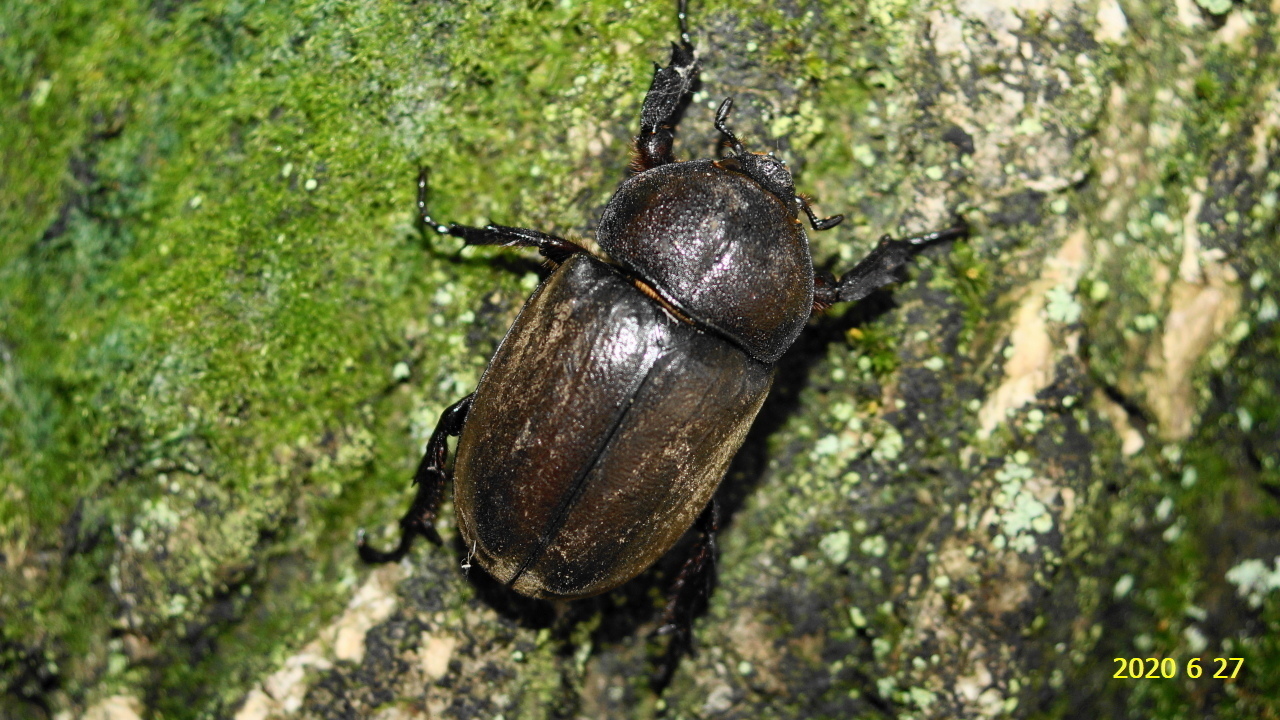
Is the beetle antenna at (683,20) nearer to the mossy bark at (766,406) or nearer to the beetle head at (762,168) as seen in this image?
the mossy bark at (766,406)

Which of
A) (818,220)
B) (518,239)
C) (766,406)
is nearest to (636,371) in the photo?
(518,239)

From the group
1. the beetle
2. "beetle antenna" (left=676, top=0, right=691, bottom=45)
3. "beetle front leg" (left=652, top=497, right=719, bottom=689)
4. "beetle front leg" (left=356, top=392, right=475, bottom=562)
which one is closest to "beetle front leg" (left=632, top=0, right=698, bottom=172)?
the beetle

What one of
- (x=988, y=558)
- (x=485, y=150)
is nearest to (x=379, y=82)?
(x=485, y=150)

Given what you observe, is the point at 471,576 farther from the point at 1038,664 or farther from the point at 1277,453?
the point at 1277,453

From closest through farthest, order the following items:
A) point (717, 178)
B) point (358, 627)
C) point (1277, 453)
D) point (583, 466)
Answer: point (583, 466) → point (717, 178) → point (358, 627) → point (1277, 453)

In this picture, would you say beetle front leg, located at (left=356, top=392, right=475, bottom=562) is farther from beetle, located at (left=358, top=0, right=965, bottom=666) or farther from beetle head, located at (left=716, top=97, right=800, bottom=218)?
beetle head, located at (left=716, top=97, right=800, bottom=218)

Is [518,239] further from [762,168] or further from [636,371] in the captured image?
[762,168]
